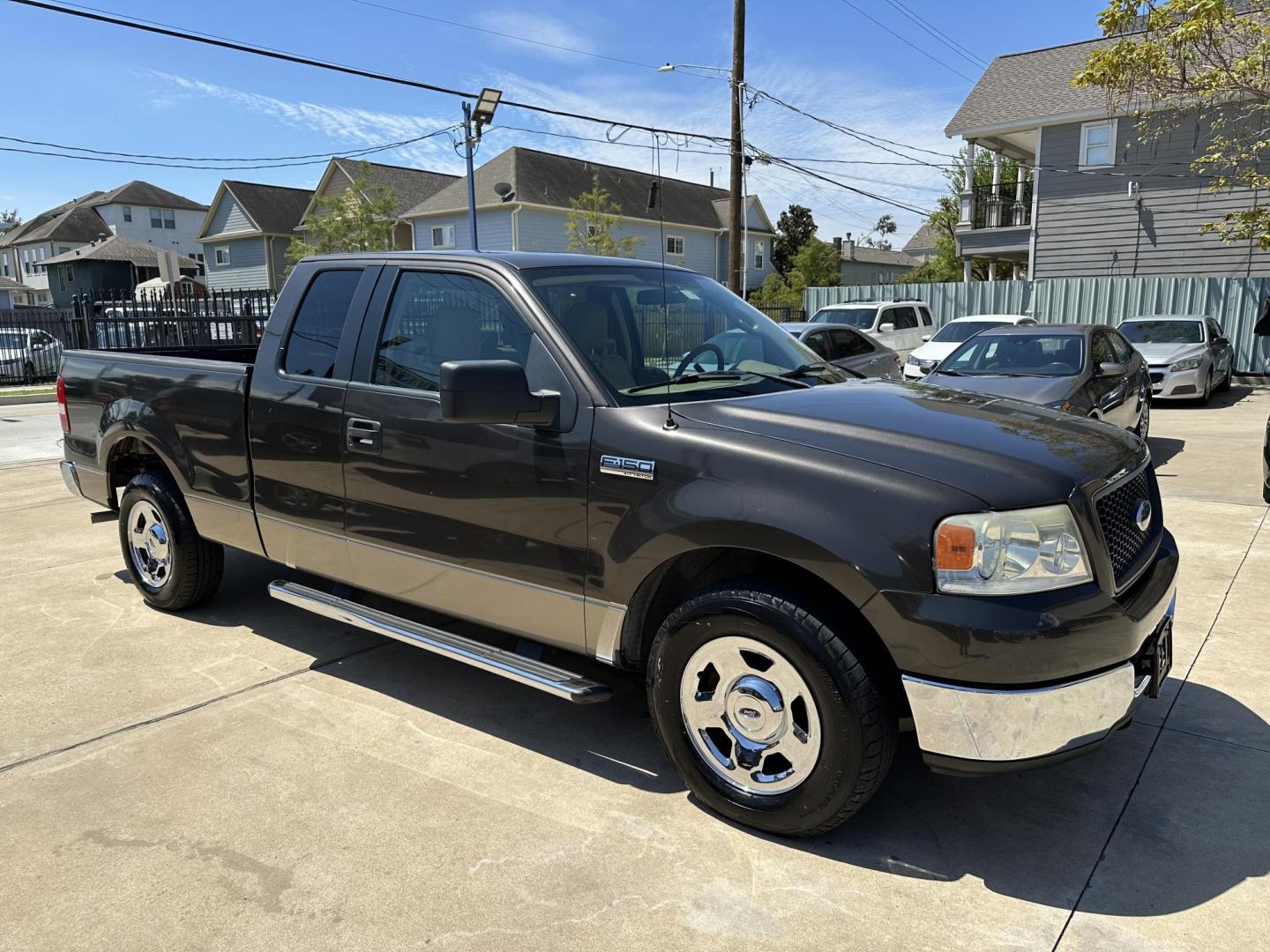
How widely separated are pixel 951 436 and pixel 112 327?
21257mm

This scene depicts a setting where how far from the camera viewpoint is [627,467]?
3.18 meters

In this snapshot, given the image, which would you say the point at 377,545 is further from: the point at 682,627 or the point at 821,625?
the point at 821,625

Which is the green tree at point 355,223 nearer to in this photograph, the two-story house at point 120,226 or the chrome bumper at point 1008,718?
the chrome bumper at point 1008,718

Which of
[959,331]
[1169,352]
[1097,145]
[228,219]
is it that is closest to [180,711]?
[959,331]

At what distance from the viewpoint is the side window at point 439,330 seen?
12.2ft

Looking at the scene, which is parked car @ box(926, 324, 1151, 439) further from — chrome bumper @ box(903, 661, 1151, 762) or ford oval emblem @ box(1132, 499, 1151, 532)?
chrome bumper @ box(903, 661, 1151, 762)

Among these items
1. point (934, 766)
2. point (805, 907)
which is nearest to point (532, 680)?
point (805, 907)

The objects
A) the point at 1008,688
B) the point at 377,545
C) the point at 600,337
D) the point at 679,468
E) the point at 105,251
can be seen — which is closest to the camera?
the point at 1008,688

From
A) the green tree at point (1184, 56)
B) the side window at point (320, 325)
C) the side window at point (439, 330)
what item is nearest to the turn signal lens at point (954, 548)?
the side window at point (439, 330)

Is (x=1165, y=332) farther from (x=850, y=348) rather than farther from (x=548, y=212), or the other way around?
(x=548, y=212)

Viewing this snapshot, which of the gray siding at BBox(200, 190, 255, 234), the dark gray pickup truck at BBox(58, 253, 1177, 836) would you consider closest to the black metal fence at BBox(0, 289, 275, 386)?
the dark gray pickup truck at BBox(58, 253, 1177, 836)

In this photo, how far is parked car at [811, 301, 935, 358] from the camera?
1948cm

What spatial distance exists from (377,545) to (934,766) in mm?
2442

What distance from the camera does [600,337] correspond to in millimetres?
3646
